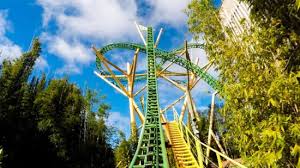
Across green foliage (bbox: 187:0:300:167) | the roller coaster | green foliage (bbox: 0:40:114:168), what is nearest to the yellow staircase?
the roller coaster

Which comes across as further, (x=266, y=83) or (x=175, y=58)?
(x=175, y=58)

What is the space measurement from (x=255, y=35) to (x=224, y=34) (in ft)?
5.35

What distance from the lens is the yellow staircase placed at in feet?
36.6

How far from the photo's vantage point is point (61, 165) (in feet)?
59.3

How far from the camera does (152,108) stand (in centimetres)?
1456

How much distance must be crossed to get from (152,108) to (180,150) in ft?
8.76

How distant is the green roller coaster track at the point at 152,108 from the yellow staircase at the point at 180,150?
783 mm

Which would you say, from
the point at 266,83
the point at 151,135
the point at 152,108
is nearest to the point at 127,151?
the point at 152,108

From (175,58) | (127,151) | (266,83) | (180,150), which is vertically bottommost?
(266,83)

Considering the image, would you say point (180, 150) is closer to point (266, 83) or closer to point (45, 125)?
point (266, 83)

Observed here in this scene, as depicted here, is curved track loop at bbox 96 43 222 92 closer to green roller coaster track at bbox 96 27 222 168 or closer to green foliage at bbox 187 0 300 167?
green roller coaster track at bbox 96 27 222 168

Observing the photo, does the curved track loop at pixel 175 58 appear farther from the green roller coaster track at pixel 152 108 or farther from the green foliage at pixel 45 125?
the green foliage at pixel 45 125

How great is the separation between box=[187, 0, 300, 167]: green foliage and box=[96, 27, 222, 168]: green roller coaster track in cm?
378

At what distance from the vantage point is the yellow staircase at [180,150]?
36.6 feet
